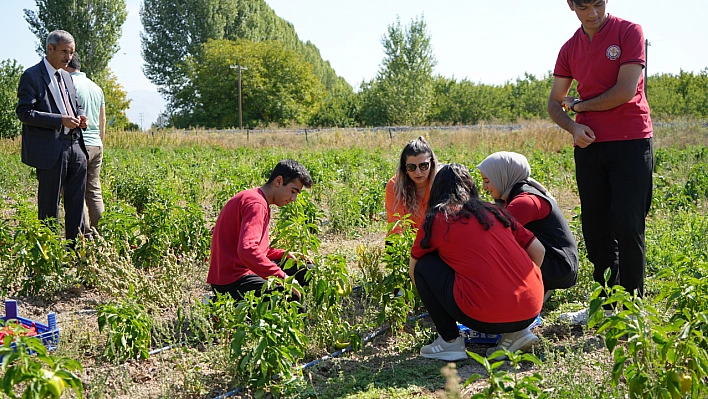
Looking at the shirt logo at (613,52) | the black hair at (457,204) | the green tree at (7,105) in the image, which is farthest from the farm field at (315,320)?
the green tree at (7,105)

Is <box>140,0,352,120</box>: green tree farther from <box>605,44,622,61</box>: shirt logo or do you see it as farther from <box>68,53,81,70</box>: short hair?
<box>605,44,622,61</box>: shirt logo

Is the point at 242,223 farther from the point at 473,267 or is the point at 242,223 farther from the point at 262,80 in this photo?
the point at 262,80

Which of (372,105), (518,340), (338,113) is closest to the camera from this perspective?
(518,340)

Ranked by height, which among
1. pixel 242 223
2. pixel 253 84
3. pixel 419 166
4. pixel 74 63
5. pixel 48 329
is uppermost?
pixel 253 84

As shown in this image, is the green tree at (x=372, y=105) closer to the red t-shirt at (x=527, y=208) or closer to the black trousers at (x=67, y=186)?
the black trousers at (x=67, y=186)

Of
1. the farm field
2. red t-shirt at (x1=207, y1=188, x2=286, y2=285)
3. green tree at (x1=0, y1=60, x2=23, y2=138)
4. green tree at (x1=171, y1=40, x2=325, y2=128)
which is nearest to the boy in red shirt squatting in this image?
red t-shirt at (x1=207, y1=188, x2=286, y2=285)

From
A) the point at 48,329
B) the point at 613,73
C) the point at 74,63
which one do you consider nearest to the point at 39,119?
the point at 74,63

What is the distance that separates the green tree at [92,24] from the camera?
111 feet

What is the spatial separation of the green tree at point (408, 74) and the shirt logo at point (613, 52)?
3496cm

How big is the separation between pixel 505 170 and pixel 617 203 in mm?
643

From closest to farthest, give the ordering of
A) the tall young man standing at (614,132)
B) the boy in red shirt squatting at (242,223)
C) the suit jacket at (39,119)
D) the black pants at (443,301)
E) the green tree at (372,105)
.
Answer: the black pants at (443,301) → the tall young man standing at (614,132) → the boy in red shirt squatting at (242,223) → the suit jacket at (39,119) → the green tree at (372,105)

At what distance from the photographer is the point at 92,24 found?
113ft

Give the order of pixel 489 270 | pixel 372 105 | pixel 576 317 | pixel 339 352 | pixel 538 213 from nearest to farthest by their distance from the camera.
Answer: pixel 489 270 < pixel 339 352 < pixel 538 213 < pixel 576 317 < pixel 372 105

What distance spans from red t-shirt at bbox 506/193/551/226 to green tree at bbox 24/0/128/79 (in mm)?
33550
